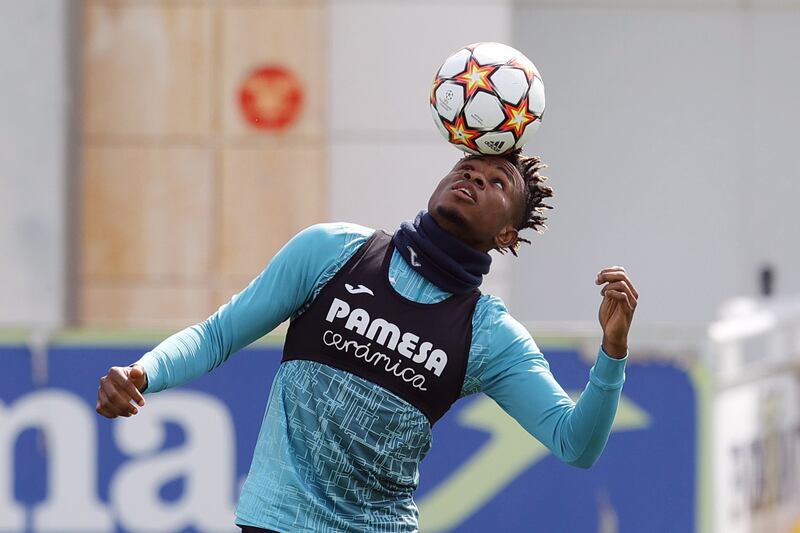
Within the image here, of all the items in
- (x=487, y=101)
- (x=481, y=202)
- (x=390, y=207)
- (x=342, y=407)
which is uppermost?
(x=487, y=101)

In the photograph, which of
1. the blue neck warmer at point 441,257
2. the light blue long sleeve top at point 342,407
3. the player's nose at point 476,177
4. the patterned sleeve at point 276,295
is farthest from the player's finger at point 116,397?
the player's nose at point 476,177

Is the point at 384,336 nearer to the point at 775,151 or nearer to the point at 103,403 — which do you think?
the point at 103,403

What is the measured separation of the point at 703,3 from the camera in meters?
13.3

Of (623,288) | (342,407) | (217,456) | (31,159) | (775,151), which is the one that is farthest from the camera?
(775,151)

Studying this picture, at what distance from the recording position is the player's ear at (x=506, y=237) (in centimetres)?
459

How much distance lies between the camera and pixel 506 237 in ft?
15.1

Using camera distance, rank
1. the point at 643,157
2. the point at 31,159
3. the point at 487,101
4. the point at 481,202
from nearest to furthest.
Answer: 1. the point at 481,202
2. the point at 487,101
3. the point at 31,159
4. the point at 643,157

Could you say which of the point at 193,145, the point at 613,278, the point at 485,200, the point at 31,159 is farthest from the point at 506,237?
the point at 31,159

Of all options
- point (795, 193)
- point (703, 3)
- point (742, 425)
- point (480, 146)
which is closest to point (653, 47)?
point (703, 3)

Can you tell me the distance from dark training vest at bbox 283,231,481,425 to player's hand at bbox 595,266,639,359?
47 cm

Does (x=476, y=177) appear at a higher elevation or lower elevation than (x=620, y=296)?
higher

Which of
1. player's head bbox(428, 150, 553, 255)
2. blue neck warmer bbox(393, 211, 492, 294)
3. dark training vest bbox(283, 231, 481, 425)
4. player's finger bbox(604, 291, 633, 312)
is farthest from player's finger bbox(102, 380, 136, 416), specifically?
player's finger bbox(604, 291, 633, 312)

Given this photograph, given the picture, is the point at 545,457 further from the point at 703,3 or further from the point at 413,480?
the point at 703,3

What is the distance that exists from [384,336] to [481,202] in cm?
47
